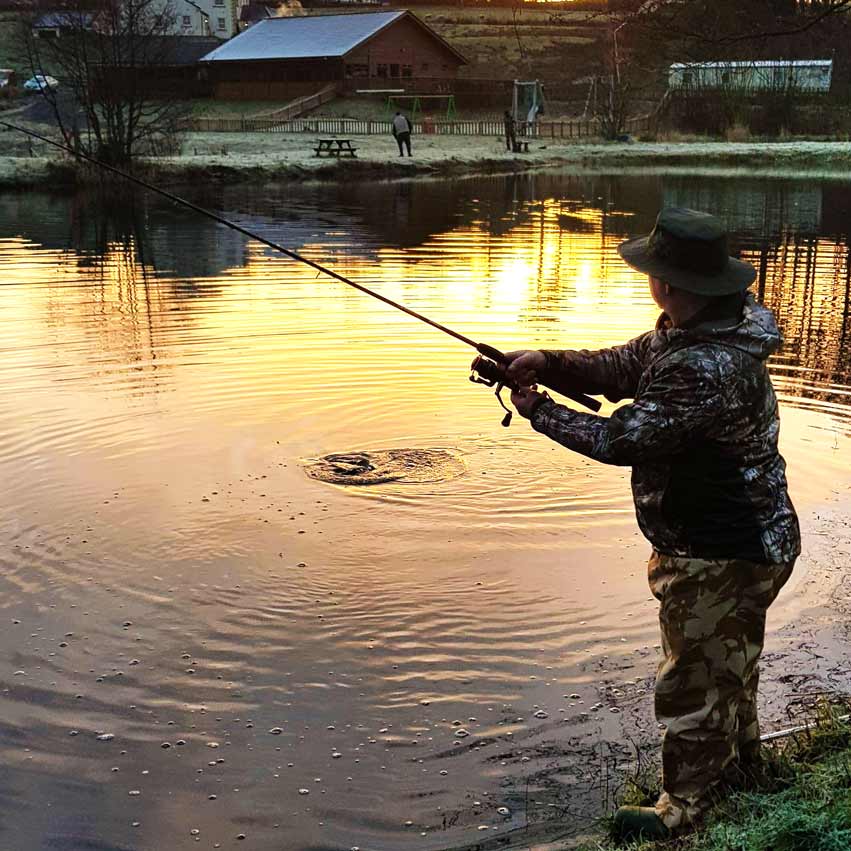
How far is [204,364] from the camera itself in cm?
1138

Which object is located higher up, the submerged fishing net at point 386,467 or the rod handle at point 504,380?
the rod handle at point 504,380

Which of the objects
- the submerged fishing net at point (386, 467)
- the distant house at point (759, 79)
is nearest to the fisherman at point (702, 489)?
the submerged fishing net at point (386, 467)

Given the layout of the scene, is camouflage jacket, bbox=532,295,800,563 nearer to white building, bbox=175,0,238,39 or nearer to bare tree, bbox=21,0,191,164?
bare tree, bbox=21,0,191,164

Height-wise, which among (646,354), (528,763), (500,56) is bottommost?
(528,763)

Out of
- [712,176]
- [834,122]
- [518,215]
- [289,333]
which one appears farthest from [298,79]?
[289,333]

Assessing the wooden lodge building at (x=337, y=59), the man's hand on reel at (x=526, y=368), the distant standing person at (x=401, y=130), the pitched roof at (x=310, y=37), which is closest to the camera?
the man's hand on reel at (x=526, y=368)

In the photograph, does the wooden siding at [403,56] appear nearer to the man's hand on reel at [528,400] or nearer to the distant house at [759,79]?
the distant house at [759,79]

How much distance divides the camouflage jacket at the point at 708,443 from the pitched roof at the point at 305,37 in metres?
68.4

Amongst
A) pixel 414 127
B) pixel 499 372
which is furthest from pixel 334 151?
pixel 499 372

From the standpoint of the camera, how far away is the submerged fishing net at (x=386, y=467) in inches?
322

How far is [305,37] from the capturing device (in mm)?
74125

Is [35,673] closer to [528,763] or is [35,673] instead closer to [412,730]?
[412,730]

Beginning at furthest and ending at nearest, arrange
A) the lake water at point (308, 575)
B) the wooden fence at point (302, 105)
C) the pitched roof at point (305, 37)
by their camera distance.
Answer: the pitched roof at point (305, 37) → the wooden fence at point (302, 105) → the lake water at point (308, 575)

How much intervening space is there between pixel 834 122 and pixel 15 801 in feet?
192
